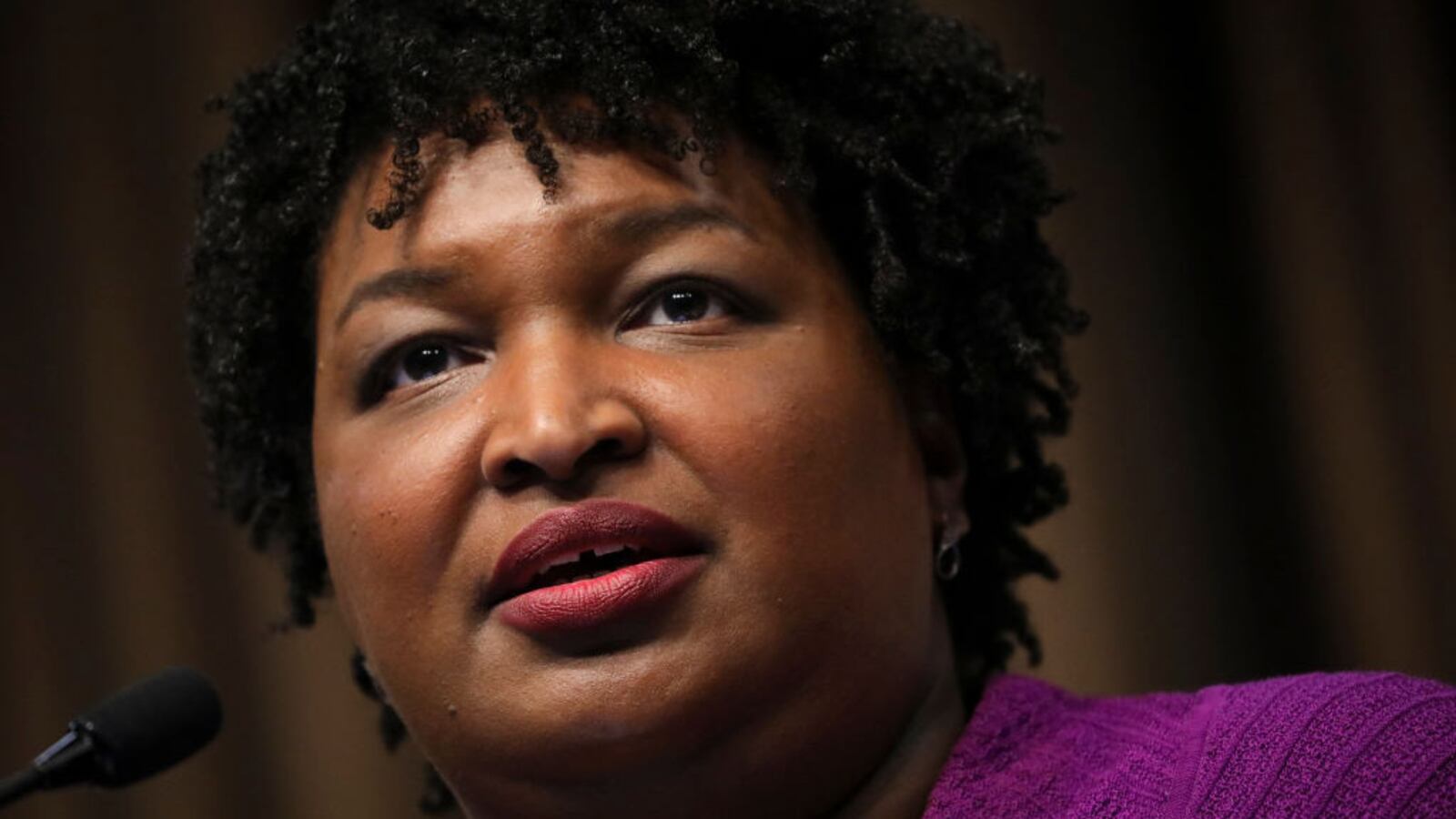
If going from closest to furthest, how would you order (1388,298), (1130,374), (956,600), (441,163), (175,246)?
1. (441,163)
2. (956,600)
3. (1388,298)
4. (1130,374)
5. (175,246)

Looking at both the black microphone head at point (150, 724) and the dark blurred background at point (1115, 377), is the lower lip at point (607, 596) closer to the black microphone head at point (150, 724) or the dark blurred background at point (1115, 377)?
the black microphone head at point (150, 724)

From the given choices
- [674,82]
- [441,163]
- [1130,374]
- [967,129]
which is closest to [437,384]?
[441,163]

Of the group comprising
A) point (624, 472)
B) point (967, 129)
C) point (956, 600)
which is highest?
point (967, 129)

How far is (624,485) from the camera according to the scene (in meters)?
1.18

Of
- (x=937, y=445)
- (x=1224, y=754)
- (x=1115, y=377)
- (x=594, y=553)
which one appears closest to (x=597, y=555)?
(x=594, y=553)

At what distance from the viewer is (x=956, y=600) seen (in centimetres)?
158

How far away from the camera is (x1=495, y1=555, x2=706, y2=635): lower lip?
A: 1.16 meters

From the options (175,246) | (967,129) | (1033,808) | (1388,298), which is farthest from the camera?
(175,246)

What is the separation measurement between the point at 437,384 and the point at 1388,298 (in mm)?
1096

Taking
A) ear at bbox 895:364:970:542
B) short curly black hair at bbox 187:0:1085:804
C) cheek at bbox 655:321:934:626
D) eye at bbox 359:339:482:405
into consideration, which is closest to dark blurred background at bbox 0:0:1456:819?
short curly black hair at bbox 187:0:1085:804

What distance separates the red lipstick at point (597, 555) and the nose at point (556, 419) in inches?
1.4

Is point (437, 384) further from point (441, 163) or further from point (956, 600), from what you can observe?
point (956, 600)

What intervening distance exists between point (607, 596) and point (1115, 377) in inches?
39.6

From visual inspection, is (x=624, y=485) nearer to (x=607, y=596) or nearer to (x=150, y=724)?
(x=607, y=596)
